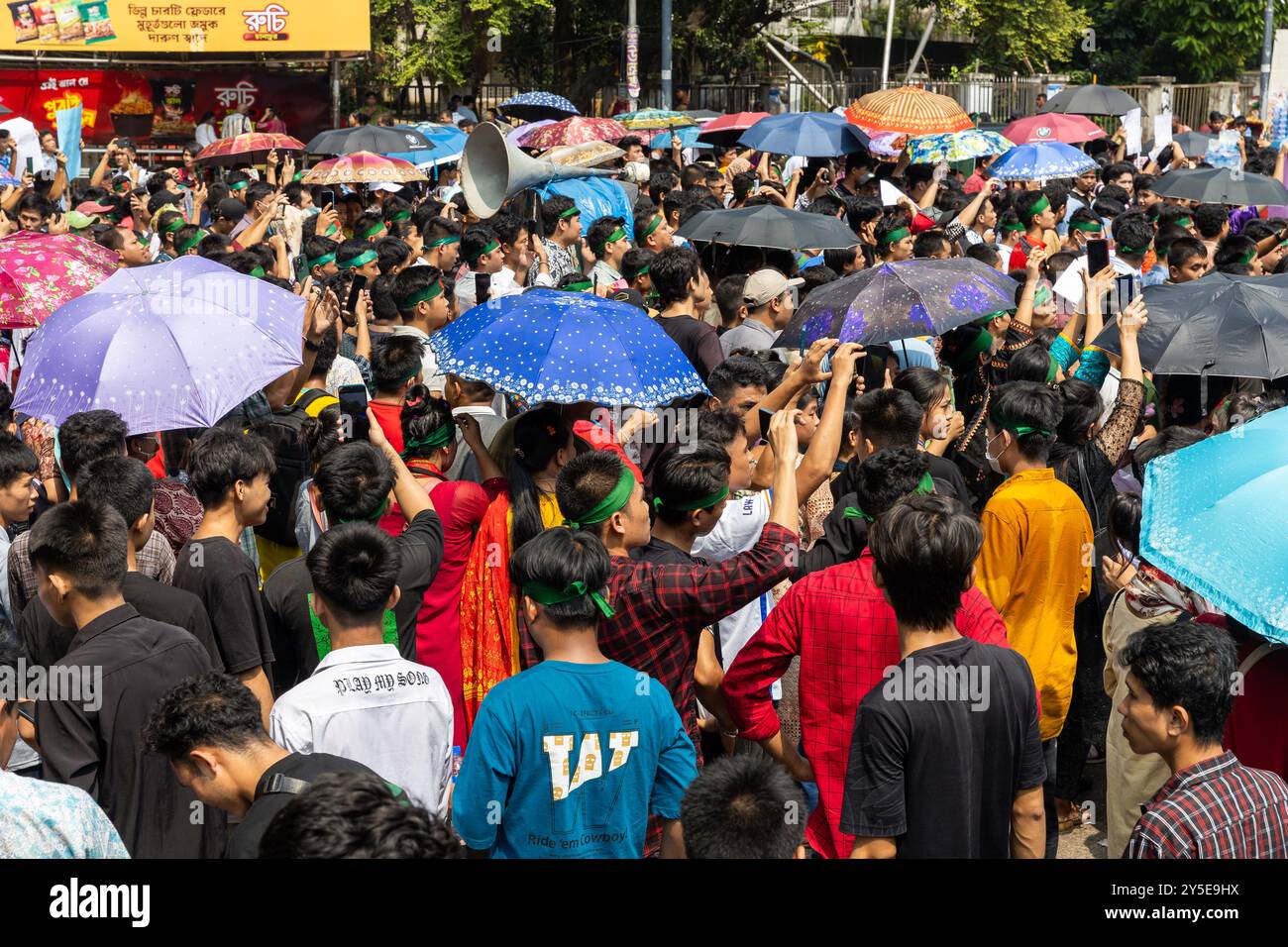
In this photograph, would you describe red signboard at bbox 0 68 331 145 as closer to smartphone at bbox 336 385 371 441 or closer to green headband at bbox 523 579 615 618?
smartphone at bbox 336 385 371 441

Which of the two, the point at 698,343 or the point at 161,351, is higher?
the point at 161,351

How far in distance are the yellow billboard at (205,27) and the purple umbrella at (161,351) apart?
67.8ft

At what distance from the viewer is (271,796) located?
308 cm

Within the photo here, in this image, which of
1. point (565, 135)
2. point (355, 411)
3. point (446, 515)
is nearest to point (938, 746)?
point (446, 515)

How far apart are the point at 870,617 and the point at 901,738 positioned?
0.55 metres

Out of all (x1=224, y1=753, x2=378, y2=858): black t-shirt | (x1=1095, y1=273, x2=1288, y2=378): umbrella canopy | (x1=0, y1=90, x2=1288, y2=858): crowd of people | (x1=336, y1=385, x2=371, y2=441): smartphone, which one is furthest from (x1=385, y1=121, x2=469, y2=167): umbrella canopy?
(x1=224, y1=753, x2=378, y2=858): black t-shirt

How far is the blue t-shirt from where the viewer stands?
3385mm

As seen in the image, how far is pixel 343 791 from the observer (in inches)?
96.9

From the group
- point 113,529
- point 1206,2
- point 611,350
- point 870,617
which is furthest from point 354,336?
point 1206,2

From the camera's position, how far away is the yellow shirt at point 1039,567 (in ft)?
16.3

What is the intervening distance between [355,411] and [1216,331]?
3.69m

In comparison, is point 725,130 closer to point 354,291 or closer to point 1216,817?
point 354,291

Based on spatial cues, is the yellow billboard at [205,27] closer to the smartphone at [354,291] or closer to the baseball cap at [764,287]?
the smartphone at [354,291]

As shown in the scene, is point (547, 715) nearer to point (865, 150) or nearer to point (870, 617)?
point (870, 617)
